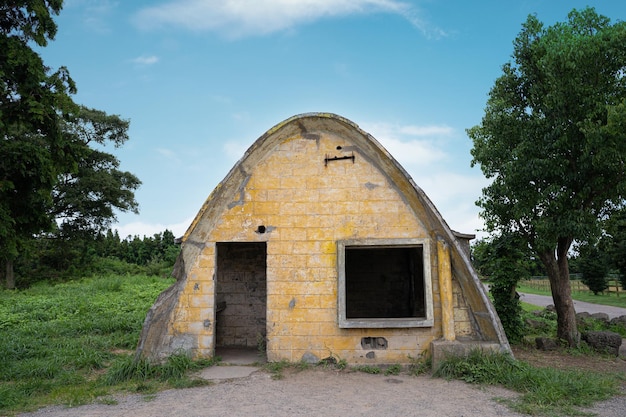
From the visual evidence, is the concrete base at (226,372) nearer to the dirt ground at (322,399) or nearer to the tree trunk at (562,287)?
the dirt ground at (322,399)

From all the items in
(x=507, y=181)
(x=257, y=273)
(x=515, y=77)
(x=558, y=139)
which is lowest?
(x=257, y=273)

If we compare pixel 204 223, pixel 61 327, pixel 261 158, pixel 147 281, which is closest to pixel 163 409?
pixel 204 223

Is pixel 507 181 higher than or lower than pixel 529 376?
higher

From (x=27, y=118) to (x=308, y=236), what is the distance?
5037 mm

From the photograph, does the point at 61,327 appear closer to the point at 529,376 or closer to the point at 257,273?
the point at 257,273

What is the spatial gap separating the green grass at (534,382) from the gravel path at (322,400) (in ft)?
0.62

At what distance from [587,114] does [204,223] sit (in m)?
7.49

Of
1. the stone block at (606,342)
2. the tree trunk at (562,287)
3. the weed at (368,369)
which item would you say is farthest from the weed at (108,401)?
the stone block at (606,342)

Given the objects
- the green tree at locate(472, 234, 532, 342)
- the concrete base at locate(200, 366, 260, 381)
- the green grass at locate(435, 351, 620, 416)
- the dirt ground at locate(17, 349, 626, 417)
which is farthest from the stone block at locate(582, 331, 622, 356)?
the concrete base at locate(200, 366, 260, 381)

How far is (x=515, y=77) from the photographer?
400 inches

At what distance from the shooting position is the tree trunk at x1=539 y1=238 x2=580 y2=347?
10.0 metres

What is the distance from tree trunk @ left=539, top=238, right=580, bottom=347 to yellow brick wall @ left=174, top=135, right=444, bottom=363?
15.5 feet

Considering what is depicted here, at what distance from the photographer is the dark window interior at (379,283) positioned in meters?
11.1

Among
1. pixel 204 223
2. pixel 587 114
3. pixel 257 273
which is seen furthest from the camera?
pixel 257 273
